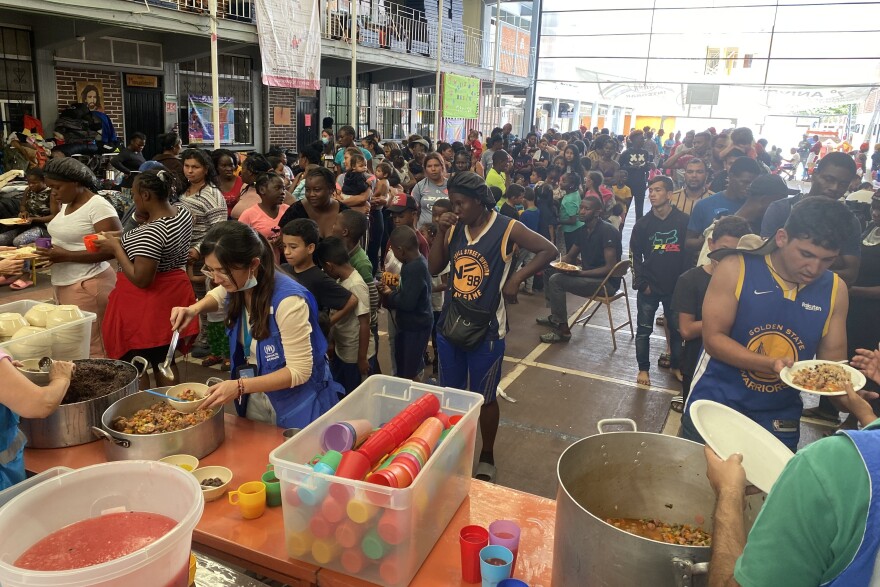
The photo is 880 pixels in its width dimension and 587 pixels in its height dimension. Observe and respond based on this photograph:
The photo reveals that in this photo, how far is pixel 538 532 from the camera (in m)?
1.96

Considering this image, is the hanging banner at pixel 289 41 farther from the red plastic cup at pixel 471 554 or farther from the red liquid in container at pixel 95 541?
the red plastic cup at pixel 471 554

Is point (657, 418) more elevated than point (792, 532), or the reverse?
point (792, 532)

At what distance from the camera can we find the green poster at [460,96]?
689 inches

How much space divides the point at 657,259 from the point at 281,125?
36.9 ft

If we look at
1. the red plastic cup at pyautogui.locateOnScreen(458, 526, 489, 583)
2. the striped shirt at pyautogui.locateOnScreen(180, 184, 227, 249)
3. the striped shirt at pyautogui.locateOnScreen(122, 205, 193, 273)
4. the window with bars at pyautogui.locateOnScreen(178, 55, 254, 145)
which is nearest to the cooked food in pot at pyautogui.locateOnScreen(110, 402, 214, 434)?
the red plastic cup at pyautogui.locateOnScreen(458, 526, 489, 583)

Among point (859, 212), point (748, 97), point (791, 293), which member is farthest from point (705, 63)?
point (791, 293)

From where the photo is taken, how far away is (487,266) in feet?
11.3

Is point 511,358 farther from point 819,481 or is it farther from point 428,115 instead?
point 428,115

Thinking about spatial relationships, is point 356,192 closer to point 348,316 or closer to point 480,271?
point 348,316

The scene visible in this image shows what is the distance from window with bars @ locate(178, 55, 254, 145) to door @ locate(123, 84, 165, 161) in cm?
43

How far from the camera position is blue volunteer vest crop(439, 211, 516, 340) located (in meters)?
3.44

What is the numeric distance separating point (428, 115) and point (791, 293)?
19.8 metres

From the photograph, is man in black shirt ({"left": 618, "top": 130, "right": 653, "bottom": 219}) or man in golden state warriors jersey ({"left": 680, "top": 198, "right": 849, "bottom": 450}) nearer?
man in golden state warriors jersey ({"left": 680, "top": 198, "right": 849, "bottom": 450})

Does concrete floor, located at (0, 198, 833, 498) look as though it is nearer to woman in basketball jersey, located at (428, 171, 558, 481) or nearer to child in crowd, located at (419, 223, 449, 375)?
child in crowd, located at (419, 223, 449, 375)
